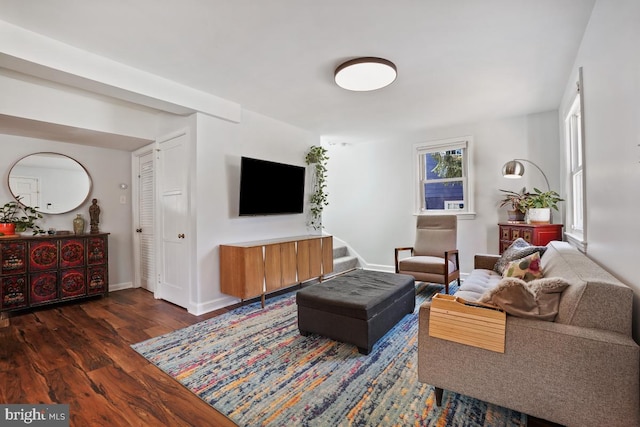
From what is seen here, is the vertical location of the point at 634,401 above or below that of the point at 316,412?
above

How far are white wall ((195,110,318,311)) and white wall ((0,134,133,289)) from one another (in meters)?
1.88

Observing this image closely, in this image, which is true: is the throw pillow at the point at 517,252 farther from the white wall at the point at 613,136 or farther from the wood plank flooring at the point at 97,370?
the wood plank flooring at the point at 97,370

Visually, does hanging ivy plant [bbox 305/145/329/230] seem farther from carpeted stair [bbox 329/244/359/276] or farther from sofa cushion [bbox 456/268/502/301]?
sofa cushion [bbox 456/268/502/301]

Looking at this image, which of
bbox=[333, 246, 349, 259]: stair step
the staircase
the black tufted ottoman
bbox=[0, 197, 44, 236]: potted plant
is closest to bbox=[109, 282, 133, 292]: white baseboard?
bbox=[0, 197, 44, 236]: potted plant

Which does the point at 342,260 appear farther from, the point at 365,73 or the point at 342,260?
the point at 365,73

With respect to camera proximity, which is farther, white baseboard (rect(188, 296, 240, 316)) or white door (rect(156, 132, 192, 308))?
white door (rect(156, 132, 192, 308))

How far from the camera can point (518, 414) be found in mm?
1610

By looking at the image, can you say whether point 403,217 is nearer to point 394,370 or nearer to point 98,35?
point 394,370

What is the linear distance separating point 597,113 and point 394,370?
7.22ft

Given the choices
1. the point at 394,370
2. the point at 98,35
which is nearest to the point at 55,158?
the point at 98,35

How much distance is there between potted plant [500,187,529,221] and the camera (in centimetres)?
374

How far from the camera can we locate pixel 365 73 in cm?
261

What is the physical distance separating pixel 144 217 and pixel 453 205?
4.69 metres

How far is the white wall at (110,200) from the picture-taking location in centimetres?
385
